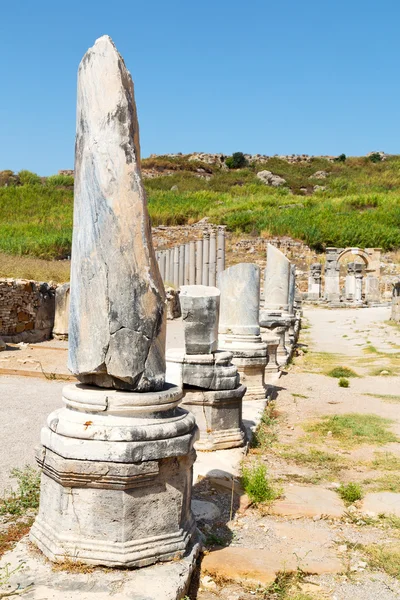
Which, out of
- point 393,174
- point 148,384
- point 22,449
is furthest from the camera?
point 393,174

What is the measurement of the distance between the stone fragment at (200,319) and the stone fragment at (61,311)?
757 cm

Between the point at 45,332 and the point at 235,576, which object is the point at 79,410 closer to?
the point at 235,576

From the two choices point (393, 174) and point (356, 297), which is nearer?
point (356, 297)

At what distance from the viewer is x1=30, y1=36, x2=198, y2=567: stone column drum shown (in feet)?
9.27

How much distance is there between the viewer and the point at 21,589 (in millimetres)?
2545

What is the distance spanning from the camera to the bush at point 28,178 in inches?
2261

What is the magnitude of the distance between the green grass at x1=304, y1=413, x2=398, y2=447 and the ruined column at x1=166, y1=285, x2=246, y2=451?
51.4 inches

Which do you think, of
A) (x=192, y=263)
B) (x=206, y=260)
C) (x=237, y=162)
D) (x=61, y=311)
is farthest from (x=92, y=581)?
(x=237, y=162)

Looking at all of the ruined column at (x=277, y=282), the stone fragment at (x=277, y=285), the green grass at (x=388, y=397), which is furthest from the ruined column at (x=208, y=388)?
the stone fragment at (x=277, y=285)

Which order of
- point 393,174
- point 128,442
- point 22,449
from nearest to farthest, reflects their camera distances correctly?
1. point 128,442
2. point 22,449
3. point 393,174

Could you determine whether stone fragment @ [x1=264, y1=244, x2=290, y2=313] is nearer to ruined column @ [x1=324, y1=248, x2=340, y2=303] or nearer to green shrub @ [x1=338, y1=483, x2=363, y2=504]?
green shrub @ [x1=338, y1=483, x2=363, y2=504]

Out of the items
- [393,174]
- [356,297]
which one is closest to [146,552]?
[356,297]

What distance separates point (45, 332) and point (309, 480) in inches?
367

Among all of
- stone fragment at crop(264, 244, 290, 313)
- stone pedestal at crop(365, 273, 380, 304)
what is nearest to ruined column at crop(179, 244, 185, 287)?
stone fragment at crop(264, 244, 290, 313)
